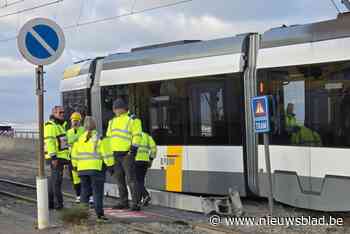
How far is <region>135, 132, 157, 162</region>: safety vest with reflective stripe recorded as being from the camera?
10773 millimetres

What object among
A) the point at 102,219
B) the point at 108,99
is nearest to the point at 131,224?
the point at 102,219

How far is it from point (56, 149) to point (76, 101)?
16.0 feet

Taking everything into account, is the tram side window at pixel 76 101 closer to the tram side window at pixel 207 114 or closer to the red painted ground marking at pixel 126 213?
the tram side window at pixel 207 114

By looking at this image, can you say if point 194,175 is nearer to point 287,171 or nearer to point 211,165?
point 211,165

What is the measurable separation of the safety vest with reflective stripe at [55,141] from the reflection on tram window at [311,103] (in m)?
3.63

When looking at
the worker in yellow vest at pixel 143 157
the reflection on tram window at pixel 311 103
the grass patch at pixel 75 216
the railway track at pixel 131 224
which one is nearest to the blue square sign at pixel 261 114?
the reflection on tram window at pixel 311 103

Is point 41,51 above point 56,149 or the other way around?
above

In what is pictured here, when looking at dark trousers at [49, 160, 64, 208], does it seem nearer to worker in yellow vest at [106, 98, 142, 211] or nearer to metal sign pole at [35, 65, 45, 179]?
worker in yellow vest at [106, 98, 142, 211]

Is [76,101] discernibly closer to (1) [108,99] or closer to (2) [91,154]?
(1) [108,99]

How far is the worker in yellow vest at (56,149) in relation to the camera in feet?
33.5

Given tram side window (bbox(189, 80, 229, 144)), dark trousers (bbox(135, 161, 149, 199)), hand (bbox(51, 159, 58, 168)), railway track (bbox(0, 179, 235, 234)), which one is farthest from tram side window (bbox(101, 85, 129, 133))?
hand (bbox(51, 159, 58, 168))

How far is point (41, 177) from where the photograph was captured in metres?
8.75

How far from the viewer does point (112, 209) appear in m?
10.6

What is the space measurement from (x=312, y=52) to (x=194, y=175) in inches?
138
